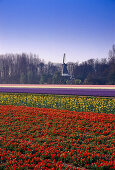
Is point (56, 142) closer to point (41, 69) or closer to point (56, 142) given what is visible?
point (56, 142)

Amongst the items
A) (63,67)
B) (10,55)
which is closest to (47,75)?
(63,67)

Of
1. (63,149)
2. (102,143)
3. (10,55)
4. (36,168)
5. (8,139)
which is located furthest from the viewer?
(10,55)

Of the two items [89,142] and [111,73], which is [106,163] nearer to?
[89,142]

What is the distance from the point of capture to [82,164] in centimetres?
609

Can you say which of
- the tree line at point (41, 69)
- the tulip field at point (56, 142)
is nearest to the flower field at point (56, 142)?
the tulip field at point (56, 142)

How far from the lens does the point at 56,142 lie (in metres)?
7.72

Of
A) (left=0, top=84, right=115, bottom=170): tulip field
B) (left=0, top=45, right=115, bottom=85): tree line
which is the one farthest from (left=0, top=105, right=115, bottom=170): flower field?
(left=0, top=45, right=115, bottom=85): tree line

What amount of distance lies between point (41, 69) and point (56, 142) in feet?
215

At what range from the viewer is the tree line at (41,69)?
61000mm

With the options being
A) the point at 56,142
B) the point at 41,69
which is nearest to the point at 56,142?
the point at 56,142

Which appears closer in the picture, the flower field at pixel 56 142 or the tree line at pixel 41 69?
the flower field at pixel 56 142

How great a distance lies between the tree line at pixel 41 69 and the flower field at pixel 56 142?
47.4 meters

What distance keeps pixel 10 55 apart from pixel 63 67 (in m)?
25.6

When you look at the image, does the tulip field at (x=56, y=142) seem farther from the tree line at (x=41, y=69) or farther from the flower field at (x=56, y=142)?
the tree line at (x=41, y=69)
